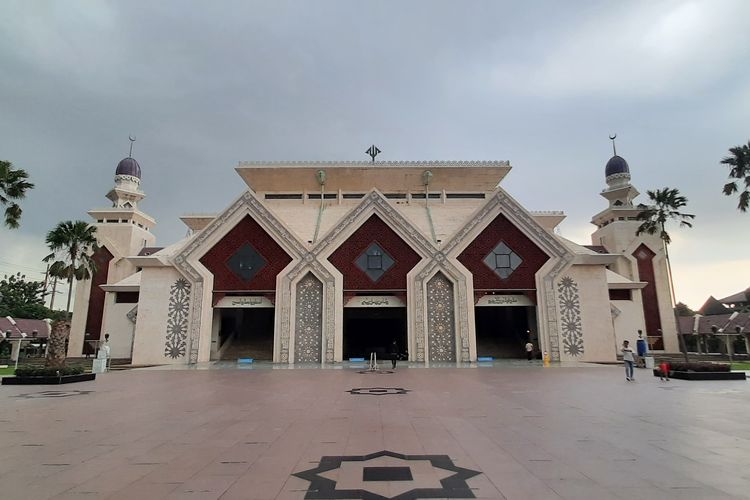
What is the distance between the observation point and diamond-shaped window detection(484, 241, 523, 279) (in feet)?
89.1

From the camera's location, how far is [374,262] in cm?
2731

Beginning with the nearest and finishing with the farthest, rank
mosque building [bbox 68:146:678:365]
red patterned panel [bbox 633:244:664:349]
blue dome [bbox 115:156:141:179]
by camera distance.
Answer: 1. mosque building [bbox 68:146:678:365]
2. red patterned panel [bbox 633:244:664:349]
3. blue dome [bbox 115:156:141:179]

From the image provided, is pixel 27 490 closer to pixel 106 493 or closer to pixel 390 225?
pixel 106 493

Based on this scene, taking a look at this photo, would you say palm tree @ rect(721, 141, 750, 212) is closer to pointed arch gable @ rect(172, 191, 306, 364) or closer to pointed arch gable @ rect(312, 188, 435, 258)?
pointed arch gable @ rect(312, 188, 435, 258)

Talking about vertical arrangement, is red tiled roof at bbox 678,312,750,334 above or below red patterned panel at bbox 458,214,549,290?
below

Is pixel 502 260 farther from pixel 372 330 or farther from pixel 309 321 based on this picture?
pixel 309 321

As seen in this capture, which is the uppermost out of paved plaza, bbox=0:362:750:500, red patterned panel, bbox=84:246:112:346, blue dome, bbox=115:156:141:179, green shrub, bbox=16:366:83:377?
blue dome, bbox=115:156:141:179

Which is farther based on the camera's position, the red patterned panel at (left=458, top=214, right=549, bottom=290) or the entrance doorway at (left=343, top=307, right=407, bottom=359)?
the entrance doorway at (left=343, top=307, right=407, bottom=359)

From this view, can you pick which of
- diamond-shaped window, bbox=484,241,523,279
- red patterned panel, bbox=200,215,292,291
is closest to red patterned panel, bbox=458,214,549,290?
diamond-shaped window, bbox=484,241,523,279

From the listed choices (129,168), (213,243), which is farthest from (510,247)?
(129,168)

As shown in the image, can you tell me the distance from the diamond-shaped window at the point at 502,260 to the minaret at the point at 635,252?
16.3 m

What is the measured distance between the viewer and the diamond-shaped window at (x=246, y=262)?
27.2 meters

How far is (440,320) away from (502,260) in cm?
578

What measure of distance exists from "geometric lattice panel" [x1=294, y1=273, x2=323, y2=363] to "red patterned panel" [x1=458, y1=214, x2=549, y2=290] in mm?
9543
